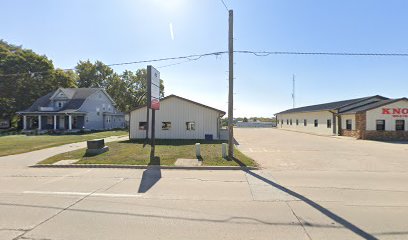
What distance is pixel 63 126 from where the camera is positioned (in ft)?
130

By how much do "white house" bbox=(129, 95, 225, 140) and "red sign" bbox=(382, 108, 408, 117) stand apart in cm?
1713

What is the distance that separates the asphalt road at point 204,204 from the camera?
186 inches

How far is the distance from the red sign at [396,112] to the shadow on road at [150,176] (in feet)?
83.9

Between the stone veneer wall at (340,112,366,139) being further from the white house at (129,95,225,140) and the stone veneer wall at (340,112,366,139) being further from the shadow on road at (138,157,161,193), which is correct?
the shadow on road at (138,157,161,193)

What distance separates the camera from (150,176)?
9547 millimetres

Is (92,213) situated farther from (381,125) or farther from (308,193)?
(381,125)

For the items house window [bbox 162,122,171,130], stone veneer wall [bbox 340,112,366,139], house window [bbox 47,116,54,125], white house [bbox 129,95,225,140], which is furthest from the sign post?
house window [bbox 47,116,54,125]

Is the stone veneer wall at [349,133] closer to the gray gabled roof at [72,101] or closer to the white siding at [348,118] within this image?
the white siding at [348,118]

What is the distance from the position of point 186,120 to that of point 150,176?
51.6ft

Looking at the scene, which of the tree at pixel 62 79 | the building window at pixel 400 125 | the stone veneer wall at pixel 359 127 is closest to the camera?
the stone veneer wall at pixel 359 127

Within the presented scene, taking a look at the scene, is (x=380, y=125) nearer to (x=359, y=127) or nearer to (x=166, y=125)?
(x=359, y=127)

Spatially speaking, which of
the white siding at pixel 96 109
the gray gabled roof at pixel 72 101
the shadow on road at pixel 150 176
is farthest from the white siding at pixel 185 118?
the gray gabled roof at pixel 72 101

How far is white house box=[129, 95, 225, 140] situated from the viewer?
25.1 m

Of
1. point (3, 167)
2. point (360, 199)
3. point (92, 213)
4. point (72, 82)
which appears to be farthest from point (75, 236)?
point (72, 82)
